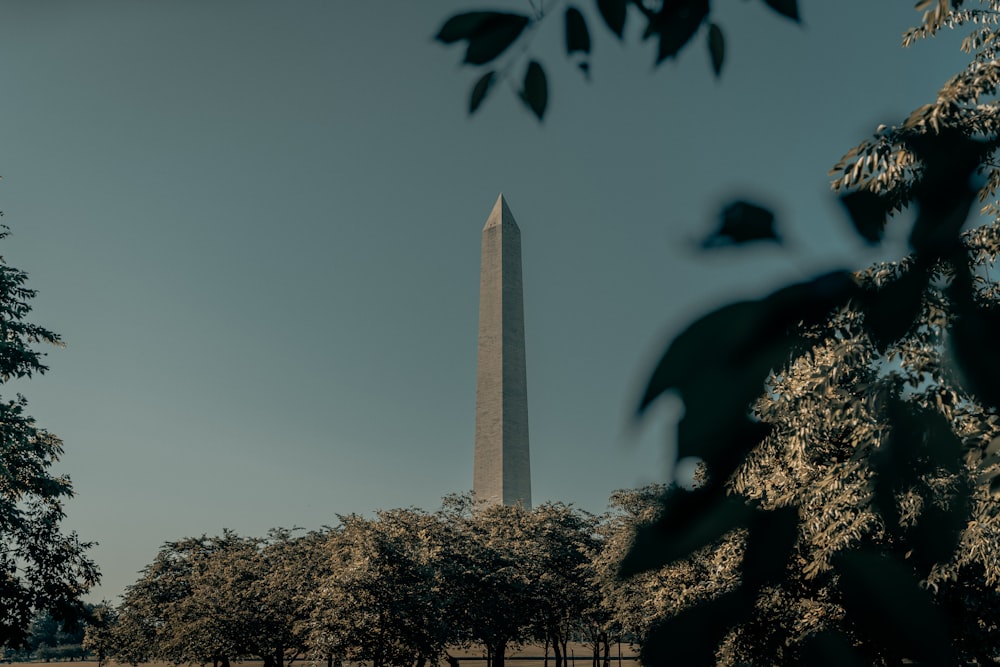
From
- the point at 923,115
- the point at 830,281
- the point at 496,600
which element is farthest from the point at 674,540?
the point at 496,600

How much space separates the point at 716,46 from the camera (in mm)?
1320

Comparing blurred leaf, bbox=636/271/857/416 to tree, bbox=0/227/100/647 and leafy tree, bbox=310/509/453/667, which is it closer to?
tree, bbox=0/227/100/647

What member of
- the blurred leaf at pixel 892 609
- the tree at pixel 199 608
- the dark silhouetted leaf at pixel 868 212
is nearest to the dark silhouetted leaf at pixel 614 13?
the dark silhouetted leaf at pixel 868 212

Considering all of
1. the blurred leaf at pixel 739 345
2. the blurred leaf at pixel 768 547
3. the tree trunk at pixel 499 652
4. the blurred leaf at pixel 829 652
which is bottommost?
the tree trunk at pixel 499 652

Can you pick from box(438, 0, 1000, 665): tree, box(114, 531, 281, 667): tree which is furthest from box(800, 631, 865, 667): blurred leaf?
box(114, 531, 281, 667): tree

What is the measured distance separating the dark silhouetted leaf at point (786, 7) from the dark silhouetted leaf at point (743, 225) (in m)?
0.42

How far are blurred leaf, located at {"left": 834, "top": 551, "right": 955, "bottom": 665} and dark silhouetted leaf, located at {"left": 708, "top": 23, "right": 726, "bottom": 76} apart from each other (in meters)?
0.82

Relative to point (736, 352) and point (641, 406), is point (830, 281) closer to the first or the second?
point (736, 352)

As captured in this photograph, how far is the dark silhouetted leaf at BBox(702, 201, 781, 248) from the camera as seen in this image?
2.90 ft

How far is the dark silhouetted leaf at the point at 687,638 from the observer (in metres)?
0.84

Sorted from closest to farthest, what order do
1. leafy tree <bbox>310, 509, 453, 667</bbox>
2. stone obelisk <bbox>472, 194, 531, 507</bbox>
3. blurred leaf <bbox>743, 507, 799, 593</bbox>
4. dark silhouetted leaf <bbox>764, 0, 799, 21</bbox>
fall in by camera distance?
blurred leaf <bbox>743, 507, 799, 593</bbox>, dark silhouetted leaf <bbox>764, 0, 799, 21</bbox>, leafy tree <bbox>310, 509, 453, 667</bbox>, stone obelisk <bbox>472, 194, 531, 507</bbox>

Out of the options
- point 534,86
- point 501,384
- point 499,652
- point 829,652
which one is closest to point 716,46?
point 534,86

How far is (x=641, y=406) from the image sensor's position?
82 cm

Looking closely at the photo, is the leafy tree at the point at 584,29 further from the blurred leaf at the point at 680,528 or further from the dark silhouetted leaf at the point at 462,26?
the blurred leaf at the point at 680,528
